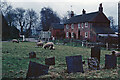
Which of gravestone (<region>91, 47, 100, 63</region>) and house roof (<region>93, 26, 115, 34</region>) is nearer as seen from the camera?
gravestone (<region>91, 47, 100, 63</region>)

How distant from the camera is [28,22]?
141ft

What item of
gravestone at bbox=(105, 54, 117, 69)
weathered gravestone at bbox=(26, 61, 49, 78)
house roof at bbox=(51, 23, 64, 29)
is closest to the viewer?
weathered gravestone at bbox=(26, 61, 49, 78)

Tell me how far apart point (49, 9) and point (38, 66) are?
1591 inches

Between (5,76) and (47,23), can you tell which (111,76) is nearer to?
(5,76)

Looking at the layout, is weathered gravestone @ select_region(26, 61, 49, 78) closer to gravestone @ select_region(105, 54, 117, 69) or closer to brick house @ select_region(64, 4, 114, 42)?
gravestone @ select_region(105, 54, 117, 69)

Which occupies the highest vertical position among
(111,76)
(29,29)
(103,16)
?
(103,16)

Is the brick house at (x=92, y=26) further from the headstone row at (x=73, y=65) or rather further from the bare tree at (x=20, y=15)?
the headstone row at (x=73, y=65)

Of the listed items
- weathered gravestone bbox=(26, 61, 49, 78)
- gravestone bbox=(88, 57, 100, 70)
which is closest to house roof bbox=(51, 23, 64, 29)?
gravestone bbox=(88, 57, 100, 70)

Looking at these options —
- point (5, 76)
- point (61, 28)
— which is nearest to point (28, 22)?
point (61, 28)

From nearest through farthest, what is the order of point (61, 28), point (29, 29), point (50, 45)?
point (50, 45)
point (29, 29)
point (61, 28)

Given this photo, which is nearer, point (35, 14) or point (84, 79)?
point (84, 79)

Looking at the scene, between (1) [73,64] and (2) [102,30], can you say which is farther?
(2) [102,30]

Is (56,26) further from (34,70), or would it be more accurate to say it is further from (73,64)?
(34,70)

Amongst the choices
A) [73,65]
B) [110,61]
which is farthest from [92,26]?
[73,65]
